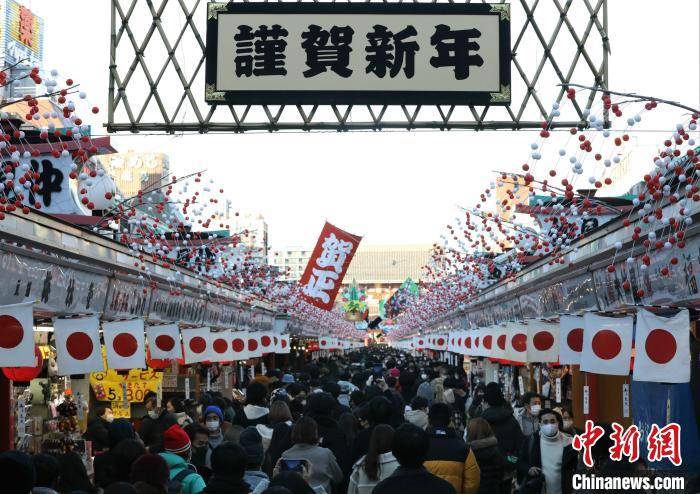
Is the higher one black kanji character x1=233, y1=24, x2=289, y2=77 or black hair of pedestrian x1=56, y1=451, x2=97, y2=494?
black kanji character x1=233, y1=24, x2=289, y2=77

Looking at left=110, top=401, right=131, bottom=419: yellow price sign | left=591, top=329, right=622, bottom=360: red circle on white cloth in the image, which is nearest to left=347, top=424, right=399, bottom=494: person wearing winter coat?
left=591, top=329, right=622, bottom=360: red circle on white cloth

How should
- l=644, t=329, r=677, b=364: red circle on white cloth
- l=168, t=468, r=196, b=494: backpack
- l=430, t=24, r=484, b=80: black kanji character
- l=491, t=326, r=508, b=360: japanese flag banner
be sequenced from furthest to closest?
1. l=491, t=326, r=508, b=360: japanese flag banner
2. l=430, t=24, r=484, b=80: black kanji character
3. l=644, t=329, r=677, b=364: red circle on white cloth
4. l=168, t=468, r=196, b=494: backpack

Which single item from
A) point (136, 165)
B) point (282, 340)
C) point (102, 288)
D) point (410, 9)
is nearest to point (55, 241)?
point (102, 288)

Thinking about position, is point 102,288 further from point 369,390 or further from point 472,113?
point 472,113

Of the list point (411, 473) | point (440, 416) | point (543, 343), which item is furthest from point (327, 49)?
point (411, 473)

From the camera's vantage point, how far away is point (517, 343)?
16578 millimetres

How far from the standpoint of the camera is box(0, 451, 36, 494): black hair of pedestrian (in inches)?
227

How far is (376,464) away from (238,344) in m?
13.2

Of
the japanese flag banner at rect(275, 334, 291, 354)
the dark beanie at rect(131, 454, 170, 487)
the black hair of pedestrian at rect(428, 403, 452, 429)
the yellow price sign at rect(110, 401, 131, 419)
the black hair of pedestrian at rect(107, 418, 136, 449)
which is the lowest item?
the yellow price sign at rect(110, 401, 131, 419)

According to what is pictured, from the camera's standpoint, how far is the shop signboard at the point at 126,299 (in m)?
14.0

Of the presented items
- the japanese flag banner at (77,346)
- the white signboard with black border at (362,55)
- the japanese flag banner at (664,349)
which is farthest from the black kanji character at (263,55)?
the japanese flag banner at (664,349)

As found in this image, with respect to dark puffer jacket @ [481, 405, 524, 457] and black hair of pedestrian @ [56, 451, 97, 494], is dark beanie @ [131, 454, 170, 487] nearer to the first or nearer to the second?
black hair of pedestrian @ [56, 451, 97, 494]

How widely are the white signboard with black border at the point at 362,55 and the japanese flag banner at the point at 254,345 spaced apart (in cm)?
1157

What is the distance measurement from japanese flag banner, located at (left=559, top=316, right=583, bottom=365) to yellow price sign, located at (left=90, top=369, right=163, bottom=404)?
1017 cm
